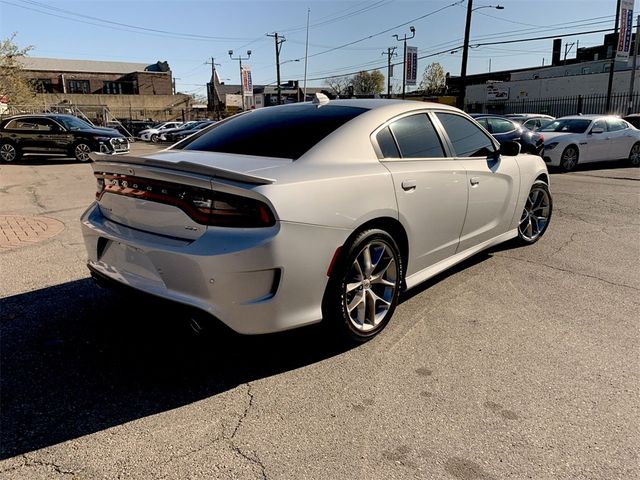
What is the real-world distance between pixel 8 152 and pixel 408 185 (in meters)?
17.1

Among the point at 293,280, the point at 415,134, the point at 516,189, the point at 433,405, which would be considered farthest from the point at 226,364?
the point at 516,189

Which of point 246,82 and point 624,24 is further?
point 246,82

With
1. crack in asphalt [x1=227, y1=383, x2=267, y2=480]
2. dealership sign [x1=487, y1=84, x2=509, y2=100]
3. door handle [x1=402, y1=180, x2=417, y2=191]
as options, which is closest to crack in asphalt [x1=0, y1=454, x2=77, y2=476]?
crack in asphalt [x1=227, y1=383, x2=267, y2=480]

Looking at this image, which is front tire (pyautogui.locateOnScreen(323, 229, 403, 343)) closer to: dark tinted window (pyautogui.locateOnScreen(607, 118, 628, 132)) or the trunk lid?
the trunk lid

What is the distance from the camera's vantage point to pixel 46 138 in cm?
1614

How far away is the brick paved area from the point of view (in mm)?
5734

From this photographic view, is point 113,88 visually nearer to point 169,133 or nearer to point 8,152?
point 169,133

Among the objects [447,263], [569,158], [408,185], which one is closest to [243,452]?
[408,185]

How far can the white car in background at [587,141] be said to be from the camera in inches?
524

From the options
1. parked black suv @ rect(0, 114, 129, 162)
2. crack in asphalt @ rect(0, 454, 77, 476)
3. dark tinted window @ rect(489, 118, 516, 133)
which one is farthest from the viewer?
parked black suv @ rect(0, 114, 129, 162)

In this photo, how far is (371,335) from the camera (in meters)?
3.33

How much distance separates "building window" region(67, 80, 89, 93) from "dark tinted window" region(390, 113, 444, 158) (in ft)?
302

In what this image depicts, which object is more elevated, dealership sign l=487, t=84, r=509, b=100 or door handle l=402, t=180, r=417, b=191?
dealership sign l=487, t=84, r=509, b=100

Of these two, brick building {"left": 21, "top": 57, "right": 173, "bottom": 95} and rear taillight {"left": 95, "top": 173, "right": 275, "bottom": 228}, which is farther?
brick building {"left": 21, "top": 57, "right": 173, "bottom": 95}
